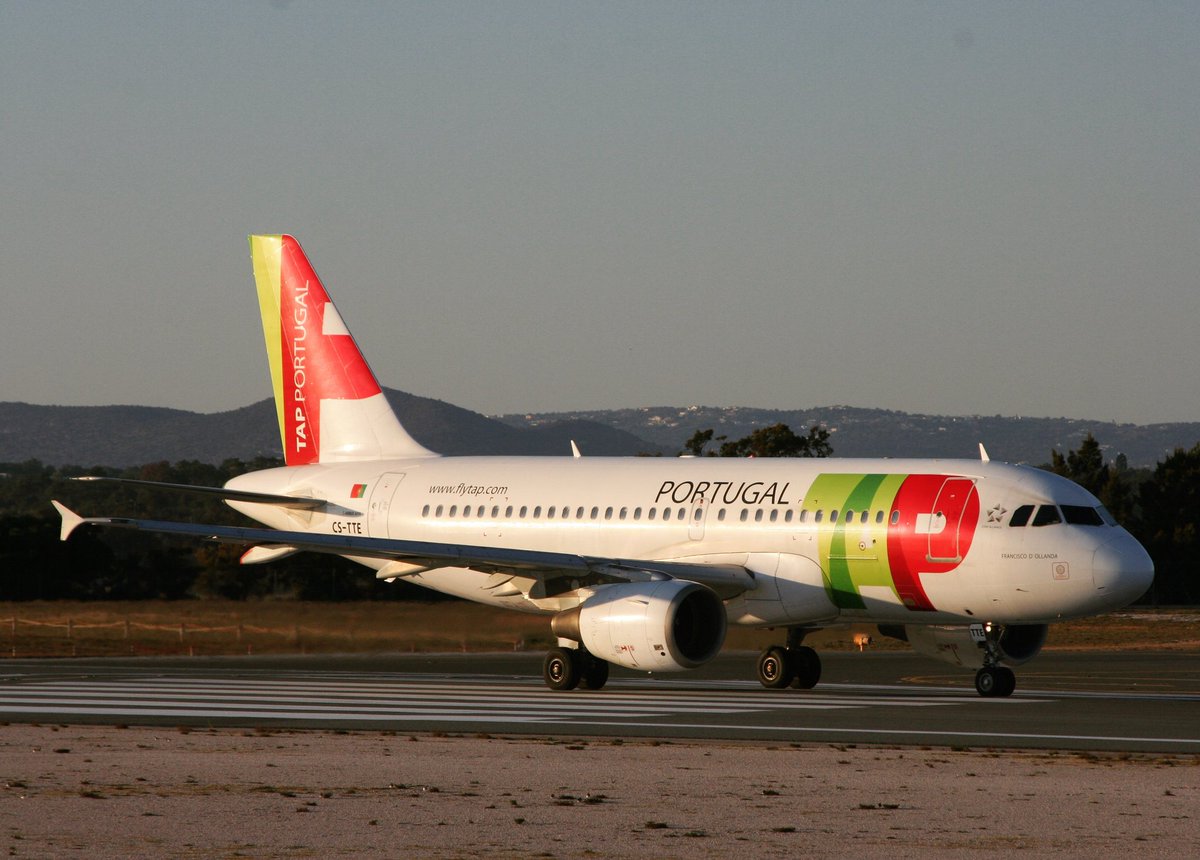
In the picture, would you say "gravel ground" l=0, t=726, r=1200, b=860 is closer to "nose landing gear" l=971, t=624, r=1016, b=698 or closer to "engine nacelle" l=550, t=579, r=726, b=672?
"engine nacelle" l=550, t=579, r=726, b=672

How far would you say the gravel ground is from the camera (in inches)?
459

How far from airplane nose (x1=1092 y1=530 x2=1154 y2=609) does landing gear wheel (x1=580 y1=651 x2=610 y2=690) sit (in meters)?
7.37

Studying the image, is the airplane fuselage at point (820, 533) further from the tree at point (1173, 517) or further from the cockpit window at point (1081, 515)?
the tree at point (1173, 517)

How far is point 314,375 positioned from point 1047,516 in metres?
16.1

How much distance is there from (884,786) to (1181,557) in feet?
233

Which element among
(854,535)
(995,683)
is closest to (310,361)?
(854,535)

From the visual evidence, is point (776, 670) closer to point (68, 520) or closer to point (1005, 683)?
point (1005, 683)

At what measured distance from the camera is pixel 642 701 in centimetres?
2519

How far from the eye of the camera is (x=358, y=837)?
1189 centimetres

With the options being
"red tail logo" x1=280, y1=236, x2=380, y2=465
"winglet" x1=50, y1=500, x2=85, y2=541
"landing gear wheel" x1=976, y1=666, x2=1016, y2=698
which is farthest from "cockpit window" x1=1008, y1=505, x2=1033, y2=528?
"red tail logo" x1=280, y1=236, x2=380, y2=465

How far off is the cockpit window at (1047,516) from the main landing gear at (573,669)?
673 cm

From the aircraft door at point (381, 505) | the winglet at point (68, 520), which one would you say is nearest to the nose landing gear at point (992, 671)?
the aircraft door at point (381, 505)

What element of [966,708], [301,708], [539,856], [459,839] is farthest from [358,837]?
[966,708]

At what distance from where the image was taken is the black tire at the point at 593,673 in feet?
90.6
